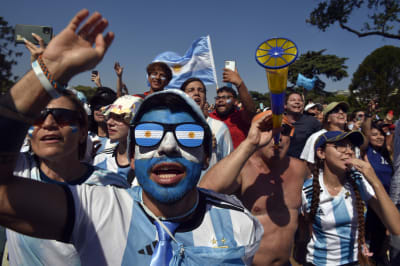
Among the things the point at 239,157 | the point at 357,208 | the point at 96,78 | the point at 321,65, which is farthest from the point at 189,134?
the point at 321,65

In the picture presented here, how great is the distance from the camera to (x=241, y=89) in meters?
3.90

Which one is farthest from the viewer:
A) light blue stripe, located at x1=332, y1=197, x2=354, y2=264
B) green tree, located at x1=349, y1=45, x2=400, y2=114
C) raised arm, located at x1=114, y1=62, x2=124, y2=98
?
green tree, located at x1=349, y1=45, x2=400, y2=114

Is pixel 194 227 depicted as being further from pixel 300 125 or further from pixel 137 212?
pixel 300 125

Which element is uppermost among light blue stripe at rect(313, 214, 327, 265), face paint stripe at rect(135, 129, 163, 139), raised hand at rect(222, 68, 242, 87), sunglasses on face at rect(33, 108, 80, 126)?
raised hand at rect(222, 68, 242, 87)

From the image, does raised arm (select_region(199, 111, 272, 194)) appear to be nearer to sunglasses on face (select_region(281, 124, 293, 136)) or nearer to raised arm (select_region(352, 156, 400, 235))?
sunglasses on face (select_region(281, 124, 293, 136))

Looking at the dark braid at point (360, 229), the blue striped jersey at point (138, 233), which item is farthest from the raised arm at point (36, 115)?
the dark braid at point (360, 229)

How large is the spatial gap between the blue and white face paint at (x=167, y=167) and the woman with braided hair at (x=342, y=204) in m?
Result: 1.95

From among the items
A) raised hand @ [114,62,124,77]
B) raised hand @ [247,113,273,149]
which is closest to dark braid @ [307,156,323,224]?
raised hand @ [247,113,273,149]

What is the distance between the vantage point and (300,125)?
18.1ft

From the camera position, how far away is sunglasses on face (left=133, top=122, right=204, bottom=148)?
4.84ft

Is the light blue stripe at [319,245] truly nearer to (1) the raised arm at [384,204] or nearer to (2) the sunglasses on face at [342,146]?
(1) the raised arm at [384,204]

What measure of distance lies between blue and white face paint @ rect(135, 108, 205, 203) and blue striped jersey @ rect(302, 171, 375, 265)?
197 cm

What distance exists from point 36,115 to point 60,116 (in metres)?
1.01

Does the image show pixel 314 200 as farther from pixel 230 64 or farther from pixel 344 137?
pixel 230 64
